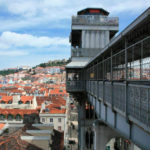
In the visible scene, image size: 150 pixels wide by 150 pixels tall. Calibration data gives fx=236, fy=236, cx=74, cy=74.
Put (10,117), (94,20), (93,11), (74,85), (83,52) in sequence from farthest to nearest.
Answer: (10,117) < (93,11) < (94,20) < (83,52) < (74,85)

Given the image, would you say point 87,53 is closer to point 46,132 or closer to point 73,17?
point 73,17

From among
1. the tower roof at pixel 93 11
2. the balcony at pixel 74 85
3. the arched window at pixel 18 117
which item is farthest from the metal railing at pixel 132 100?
the arched window at pixel 18 117

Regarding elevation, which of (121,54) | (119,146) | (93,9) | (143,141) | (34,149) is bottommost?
(119,146)

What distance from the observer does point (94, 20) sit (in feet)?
70.8

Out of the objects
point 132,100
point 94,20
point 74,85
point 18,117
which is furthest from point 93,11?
point 18,117

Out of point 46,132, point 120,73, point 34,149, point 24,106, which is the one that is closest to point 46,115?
point 24,106

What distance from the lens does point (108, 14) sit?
2347 cm

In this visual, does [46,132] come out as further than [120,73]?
Yes

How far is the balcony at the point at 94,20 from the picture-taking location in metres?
21.4

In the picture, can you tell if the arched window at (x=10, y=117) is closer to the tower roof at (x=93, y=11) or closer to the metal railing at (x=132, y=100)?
the tower roof at (x=93, y=11)

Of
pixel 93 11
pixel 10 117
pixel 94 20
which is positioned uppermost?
pixel 93 11

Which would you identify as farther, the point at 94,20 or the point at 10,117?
the point at 10,117

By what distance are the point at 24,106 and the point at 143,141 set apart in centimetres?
4726

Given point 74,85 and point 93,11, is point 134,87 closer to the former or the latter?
point 74,85
